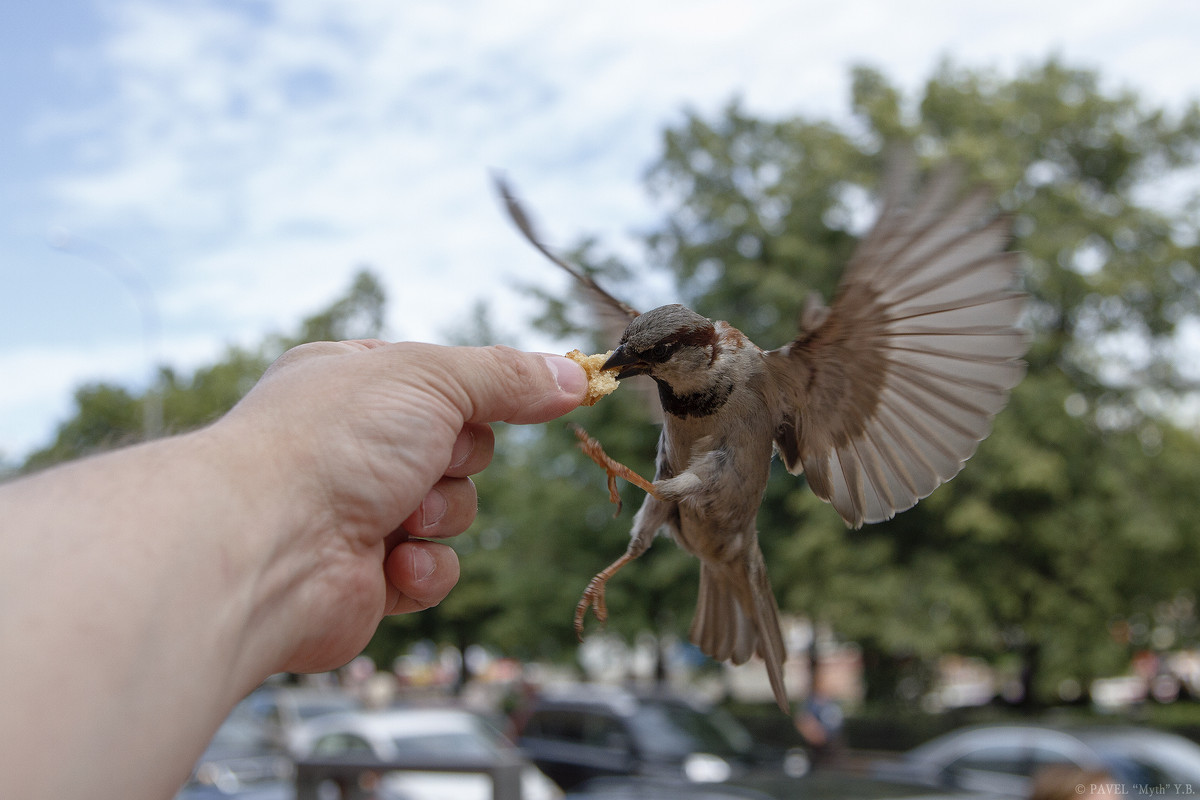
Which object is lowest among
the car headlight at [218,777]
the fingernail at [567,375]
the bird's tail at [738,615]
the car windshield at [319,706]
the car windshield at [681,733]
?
the car windshield at [319,706]

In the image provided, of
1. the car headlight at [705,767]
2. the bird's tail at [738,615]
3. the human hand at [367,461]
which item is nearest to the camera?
the human hand at [367,461]

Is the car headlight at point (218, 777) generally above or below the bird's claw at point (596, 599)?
below

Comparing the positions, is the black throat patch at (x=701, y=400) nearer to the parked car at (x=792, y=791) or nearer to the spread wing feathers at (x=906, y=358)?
the spread wing feathers at (x=906, y=358)

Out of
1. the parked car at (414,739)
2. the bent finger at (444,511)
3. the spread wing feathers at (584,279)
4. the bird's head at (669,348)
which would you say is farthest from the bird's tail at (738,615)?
the parked car at (414,739)

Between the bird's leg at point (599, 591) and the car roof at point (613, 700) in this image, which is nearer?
the bird's leg at point (599, 591)

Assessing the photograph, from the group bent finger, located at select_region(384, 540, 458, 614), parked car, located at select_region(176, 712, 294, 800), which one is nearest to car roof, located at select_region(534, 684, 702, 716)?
parked car, located at select_region(176, 712, 294, 800)

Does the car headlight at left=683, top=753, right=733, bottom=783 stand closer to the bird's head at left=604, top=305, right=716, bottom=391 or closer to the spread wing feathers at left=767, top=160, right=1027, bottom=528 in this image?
the spread wing feathers at left=767, top=160, right=1027, bottom=528

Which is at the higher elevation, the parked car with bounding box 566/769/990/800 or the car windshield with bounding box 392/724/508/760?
the parked car with bounding box 566/769/990/800
